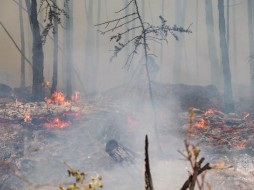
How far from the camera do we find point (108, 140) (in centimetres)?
1288

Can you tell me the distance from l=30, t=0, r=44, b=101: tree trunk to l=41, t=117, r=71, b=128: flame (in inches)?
177

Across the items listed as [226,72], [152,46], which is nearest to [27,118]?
[226,72]

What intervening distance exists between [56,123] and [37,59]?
547 centimetres

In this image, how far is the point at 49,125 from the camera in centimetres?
1341

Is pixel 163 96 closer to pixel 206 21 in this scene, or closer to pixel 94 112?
pixel 94 112

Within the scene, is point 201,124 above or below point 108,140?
above

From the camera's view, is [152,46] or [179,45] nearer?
[179,45]

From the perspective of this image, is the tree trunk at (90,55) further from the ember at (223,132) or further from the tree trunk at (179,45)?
the ember at (223,132)

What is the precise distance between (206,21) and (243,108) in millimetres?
11078

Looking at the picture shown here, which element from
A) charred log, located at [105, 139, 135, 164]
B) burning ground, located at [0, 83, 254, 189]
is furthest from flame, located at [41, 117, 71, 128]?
charred log, located at [105, 139, 135, 164]

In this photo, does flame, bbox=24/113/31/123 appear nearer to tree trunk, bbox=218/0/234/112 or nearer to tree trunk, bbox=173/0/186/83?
tree trunk, bbox=218/0/234/112

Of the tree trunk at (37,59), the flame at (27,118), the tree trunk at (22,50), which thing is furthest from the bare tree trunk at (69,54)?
the flame at (27,118)

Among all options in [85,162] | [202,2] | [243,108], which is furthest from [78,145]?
[202,2]

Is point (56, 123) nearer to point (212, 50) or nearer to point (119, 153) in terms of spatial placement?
point (119, 153)
